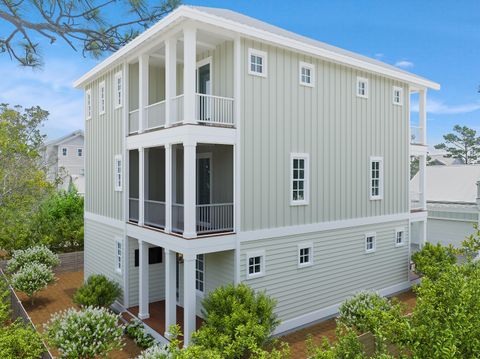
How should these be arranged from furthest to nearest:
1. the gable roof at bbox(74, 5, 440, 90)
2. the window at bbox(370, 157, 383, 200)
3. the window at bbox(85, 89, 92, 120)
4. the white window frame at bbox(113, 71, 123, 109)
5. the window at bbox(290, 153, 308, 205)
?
the window at bbox(85, 89, 92, 120) → the window at bbox(370, 157, 383, 200) → the white window frame at bbox(113, 71, 123, 109) → the window at bbox(290, 153, 308, 205) → the gable roof at bbox(74, 5, 440, 90)

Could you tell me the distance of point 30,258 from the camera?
17.1 m

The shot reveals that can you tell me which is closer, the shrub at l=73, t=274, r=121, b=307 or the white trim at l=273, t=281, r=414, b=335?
the white trim at l=273, t=281, r=414, b=335

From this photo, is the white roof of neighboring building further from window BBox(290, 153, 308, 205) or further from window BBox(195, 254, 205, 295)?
window BBox(195, 254, 205, 295)

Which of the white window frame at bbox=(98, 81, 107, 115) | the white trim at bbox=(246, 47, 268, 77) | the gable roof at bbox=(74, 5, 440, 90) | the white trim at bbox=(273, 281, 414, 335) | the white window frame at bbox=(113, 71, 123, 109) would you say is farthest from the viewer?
the white window frame at bbox=(98, 81, 107, 115)

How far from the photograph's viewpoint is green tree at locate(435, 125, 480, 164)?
48188 mm

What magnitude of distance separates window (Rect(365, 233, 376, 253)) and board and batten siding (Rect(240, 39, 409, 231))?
0.90 meters

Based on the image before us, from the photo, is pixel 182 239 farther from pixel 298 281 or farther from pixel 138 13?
pixel 138 13

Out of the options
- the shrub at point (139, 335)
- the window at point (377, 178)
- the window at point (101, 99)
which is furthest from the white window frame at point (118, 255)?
the window at point (377, 178)

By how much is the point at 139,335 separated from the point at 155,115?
7.03 m

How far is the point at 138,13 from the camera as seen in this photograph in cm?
1539

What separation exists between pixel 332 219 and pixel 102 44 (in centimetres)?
1184

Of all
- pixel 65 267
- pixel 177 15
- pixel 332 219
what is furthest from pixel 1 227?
pixel 332 219

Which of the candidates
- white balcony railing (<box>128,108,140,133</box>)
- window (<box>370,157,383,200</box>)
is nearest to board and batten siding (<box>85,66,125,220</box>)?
white balcony railing (<box>128,108,140,133</box>)

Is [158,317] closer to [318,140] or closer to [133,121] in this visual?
[133,121]
